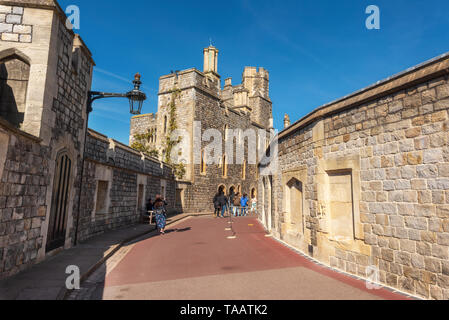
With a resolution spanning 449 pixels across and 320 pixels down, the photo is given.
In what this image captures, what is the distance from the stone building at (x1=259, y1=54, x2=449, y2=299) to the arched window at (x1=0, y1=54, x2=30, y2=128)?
253 inches

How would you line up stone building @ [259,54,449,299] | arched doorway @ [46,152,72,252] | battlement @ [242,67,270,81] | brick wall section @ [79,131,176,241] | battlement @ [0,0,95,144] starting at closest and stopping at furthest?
1. stone building @ [259,54,449,299]
2. battlement @ [0,0,95,144]
3. arched doorway @ [46,152,72,252]
4. brick wall section @ [79,131,176,241]
5. battlement @ [242,67,270,81]

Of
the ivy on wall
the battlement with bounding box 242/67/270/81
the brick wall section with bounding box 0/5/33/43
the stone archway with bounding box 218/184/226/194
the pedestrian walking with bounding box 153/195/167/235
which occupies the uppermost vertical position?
the battlement with bounding box 242/67/270/81

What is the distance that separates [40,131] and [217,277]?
441 centimetres

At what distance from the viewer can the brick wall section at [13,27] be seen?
A: 554cm

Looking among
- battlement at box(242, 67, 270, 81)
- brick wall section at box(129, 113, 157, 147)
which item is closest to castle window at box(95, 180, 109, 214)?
brick wall section at box(129, 113, 157, 147)

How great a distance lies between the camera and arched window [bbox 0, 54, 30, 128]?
5551mm

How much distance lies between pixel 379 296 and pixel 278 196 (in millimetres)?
5790

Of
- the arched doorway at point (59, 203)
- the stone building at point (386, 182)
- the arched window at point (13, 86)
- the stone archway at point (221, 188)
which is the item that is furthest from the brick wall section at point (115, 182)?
the stone archway at point (221, 188)

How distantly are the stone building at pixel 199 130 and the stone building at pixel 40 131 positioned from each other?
41.2 ft

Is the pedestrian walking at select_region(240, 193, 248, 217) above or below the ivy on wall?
below

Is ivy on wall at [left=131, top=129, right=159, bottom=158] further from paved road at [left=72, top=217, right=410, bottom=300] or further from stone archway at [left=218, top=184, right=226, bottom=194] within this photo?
paved road at [left=72, top=217, right=410, bottom=300]

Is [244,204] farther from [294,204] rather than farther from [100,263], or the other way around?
[100,263]

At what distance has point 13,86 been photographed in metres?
5.69

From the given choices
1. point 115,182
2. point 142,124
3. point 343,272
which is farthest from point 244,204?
point 343,272
